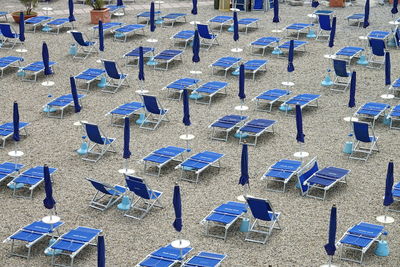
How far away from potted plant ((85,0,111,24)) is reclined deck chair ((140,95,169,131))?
28.0 feet

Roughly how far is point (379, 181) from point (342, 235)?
2.48m

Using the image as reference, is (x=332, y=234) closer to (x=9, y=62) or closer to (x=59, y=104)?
(x=59, y=104)

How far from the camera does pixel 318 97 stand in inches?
867

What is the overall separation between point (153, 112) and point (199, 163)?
3.07m

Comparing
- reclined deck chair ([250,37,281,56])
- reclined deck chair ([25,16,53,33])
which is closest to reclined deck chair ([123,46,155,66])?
reclined deck chair ([250,37,281,56])

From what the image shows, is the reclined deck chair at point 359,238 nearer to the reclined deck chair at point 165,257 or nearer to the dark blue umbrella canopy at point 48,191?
the reclined deck chair at point 165,257

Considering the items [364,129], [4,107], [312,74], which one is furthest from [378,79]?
[4,107]

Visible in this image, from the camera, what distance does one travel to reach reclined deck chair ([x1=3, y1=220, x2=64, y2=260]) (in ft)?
51.3

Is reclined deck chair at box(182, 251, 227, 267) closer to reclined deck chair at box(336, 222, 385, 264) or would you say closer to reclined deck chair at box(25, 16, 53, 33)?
reclined deck chair at box(336, 222, 385, 264)

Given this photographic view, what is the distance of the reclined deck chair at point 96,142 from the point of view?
19.4 metres

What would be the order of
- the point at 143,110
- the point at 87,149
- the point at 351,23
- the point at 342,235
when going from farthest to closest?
the point at 351,23 → the point at 143,110 → the point at 87,149 → the point at 342,235

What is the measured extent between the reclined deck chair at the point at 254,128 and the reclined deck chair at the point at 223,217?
3.46 m

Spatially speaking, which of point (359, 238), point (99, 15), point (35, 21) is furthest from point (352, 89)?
point (35, 21)

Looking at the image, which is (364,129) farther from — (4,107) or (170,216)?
(4,107)
